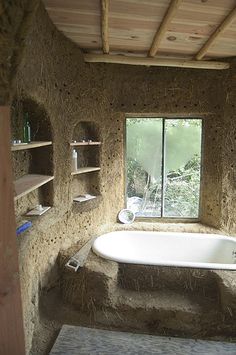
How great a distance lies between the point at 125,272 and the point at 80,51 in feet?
8.32

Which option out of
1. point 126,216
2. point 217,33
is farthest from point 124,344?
point 217,33

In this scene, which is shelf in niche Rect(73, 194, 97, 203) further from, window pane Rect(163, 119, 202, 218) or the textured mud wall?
window pane Rect(163, 119, 202, 218)

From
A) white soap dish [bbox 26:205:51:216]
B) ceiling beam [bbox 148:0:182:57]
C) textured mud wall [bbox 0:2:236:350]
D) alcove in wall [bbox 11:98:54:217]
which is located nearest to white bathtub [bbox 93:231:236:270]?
textured mud wall [bbox 0:2:236:350]

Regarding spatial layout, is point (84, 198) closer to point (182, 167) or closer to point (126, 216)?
point (126, 216)

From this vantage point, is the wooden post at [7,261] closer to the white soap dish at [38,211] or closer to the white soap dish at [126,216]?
the white soap dish at [38,211]

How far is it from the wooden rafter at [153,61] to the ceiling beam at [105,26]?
0.10m

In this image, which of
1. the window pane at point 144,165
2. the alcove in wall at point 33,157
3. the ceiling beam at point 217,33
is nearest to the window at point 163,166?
the window pane at point 144,165

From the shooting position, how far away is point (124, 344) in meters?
2.29

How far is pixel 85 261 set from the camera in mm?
2750

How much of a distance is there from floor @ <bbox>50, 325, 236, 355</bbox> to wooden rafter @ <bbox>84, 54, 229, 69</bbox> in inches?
113

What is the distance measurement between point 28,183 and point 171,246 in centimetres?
201

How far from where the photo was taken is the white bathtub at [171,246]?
3.18 meters

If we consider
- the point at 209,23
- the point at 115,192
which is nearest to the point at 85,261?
the point at 115,192

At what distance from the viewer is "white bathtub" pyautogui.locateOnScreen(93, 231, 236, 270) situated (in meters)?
3.18
